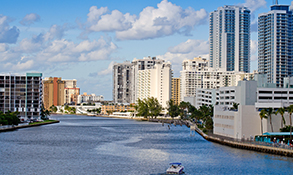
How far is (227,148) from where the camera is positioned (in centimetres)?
6506

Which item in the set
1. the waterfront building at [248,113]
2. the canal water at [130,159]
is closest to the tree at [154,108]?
the waterfront building at [248,113]

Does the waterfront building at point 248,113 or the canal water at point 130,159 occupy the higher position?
the waterfront building at point 248,113

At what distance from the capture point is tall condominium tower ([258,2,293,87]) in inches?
7392

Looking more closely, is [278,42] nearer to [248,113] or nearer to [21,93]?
[21,93]

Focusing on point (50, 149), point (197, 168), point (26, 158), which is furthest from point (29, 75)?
point (197, 168)

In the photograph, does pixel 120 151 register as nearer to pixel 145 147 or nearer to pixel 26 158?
pixel 145 147

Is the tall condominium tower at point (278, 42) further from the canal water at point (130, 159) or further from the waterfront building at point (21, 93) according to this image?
the canal water at point (130, 159)

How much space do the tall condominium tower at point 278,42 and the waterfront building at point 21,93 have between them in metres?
104

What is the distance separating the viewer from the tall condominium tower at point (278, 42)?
18775cm

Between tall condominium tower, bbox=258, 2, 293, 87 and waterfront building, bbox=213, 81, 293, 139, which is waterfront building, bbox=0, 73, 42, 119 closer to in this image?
waterfront building, bbox=213, 81, 293, 139

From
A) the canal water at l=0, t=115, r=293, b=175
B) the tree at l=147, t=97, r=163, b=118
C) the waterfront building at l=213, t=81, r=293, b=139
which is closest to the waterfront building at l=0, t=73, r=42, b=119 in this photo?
the tree at l=147, t=97, r=163, b=118

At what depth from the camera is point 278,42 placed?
18862 cm

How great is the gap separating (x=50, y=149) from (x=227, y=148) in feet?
91.5

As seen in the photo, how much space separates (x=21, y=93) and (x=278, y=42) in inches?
4476
